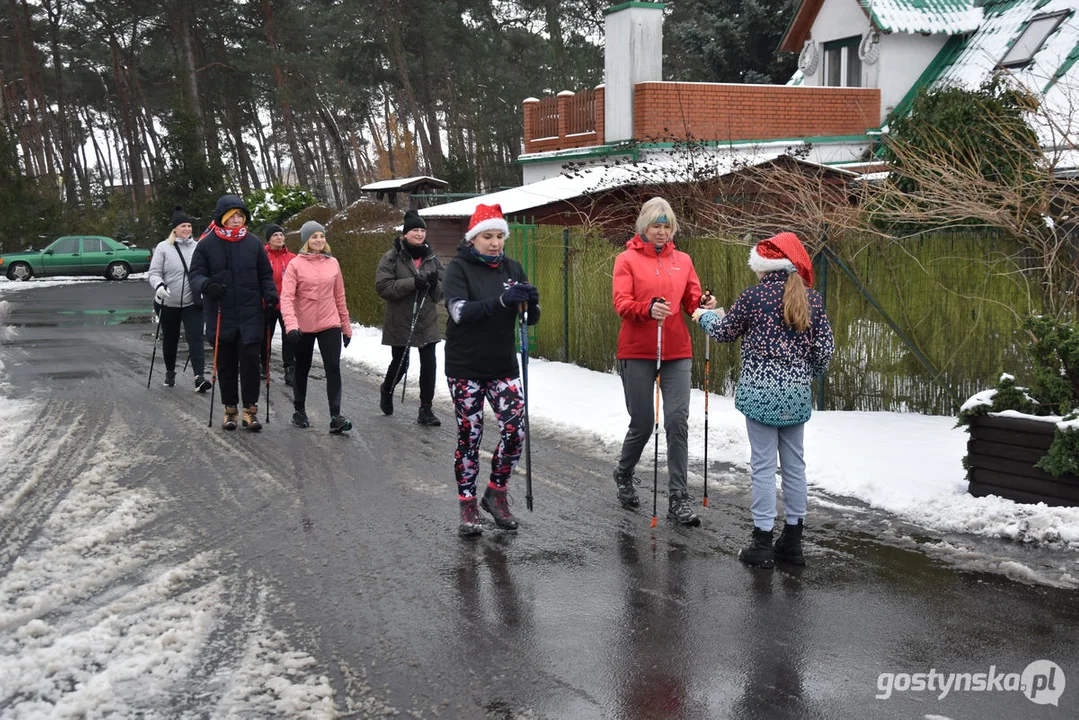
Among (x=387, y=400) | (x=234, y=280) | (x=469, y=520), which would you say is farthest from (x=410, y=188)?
(x=469, y=520)

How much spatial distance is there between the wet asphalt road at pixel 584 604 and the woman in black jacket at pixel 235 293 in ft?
4.50

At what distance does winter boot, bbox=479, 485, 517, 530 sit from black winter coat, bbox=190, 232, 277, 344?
3966 millimetres

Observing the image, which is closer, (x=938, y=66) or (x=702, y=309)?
(x=702, y=309)

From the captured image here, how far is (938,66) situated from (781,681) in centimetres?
2115

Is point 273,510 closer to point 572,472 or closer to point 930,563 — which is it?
point 572,472

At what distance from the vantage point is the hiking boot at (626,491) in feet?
23.7

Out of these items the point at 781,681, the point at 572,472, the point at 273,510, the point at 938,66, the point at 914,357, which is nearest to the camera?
the point at 781,681

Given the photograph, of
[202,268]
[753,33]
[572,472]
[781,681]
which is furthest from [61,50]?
[781,681]

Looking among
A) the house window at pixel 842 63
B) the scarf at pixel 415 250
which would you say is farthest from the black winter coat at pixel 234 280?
the house window at pixel 842 63

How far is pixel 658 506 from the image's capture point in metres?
7.31

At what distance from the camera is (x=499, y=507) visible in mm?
6699

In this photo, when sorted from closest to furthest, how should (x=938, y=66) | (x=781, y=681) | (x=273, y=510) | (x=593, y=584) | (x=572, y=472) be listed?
(x=781, y=681)
(x=593, y=584)
(x=273, y=510)
(x=572, y=472)
(x=938, y=66)

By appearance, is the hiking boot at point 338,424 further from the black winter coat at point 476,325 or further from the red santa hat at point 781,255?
the red santa hat at point 781,255

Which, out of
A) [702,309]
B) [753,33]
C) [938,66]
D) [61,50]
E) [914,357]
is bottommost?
[914,357]
